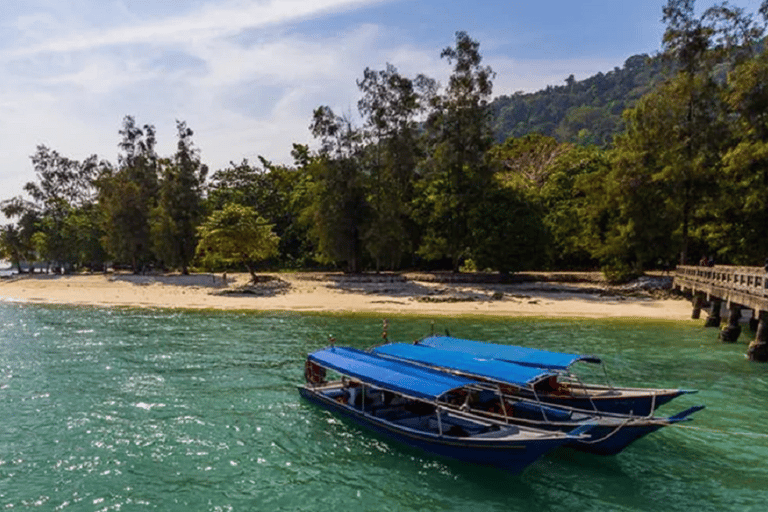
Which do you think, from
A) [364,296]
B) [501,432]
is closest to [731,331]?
[501,432]

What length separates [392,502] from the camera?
582 inches

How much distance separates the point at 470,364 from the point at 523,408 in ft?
7.76

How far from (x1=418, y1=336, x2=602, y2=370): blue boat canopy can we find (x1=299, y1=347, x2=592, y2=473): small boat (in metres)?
2.64

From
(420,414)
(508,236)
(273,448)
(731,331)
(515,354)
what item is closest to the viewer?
(273,448)

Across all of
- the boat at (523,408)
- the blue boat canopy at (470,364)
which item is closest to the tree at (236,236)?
the blue boat canopy at (470,364)

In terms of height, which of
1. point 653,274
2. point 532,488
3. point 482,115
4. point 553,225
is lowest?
point 532,488

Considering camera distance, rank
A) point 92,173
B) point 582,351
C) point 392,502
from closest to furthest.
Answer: point 392,502
point 582,351
point 92,173

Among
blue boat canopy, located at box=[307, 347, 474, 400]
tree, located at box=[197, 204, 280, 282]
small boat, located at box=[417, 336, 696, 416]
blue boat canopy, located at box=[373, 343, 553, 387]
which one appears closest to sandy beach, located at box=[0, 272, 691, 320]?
tree, located at box=[197, 204, 280, 282]

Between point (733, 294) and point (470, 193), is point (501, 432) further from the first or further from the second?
point (470, 193)

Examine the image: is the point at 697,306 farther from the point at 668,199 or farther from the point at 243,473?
the point at 243,473

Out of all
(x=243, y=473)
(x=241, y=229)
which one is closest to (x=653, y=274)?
(x=241, y=229)

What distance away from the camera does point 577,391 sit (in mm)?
20734

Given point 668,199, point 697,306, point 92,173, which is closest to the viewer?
point 697,306

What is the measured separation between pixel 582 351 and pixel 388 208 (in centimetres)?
3589
